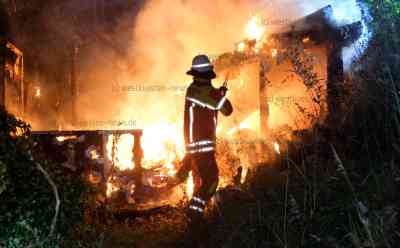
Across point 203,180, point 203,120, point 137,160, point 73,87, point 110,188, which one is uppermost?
point 73,87

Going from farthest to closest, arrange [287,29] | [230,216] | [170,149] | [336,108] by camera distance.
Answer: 1. [287,29]
2. [170,149]
3. [336,108]
4. [230,216]

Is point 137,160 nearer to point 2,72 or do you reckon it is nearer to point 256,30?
point 2,72

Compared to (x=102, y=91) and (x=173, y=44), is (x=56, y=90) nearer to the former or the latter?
(x=102, y=91)

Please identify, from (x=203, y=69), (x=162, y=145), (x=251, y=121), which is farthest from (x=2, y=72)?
(x=251, y=121)

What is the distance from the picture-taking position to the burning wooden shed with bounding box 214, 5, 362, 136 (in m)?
7.99

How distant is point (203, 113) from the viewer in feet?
18.2

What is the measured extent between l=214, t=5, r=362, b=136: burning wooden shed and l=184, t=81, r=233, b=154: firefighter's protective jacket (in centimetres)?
187

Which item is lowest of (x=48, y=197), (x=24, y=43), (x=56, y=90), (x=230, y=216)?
(x=230, y=216)

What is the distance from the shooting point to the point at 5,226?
12.0 ft

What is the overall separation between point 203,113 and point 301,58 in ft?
9.86

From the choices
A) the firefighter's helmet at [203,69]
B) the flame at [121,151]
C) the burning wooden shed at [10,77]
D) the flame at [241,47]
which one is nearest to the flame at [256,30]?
the flame at [241,47]

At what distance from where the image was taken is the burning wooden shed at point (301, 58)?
7.99 m

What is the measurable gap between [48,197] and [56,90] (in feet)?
44.6

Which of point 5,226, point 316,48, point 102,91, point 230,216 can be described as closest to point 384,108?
point 230,216
